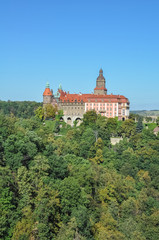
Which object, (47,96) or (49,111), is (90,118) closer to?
(49,111)

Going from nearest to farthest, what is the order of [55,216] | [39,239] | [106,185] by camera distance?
[39,239]
[55,216]
[106,185]

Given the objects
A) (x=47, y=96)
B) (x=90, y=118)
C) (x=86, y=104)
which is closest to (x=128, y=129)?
(x=90, y=118)

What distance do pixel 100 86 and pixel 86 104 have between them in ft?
36.9

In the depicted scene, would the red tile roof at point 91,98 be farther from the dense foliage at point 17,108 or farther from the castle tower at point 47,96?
the dense foliage at point 17,108

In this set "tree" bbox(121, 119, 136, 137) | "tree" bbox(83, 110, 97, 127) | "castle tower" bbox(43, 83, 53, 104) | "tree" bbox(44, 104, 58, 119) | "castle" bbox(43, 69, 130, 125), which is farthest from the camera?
"castle tower" bbox(43, 83, 53, 104)

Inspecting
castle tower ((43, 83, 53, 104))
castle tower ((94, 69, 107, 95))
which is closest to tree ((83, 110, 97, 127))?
castle tower ((94, 69, 107, 95))

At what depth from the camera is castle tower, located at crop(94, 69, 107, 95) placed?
9750 cm

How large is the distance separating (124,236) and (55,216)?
8040mm

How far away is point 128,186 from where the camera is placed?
48219 millimetres

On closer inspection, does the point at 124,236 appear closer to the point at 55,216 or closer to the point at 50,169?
the point at 55,216

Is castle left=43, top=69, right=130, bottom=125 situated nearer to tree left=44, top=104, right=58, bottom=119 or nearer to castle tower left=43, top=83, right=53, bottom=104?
castle tower left=43, top=83, right=53, bottom=104

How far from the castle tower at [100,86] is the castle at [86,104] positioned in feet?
3.72

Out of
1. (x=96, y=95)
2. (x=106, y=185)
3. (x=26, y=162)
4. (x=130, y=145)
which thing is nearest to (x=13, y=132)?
(x=26, y=162)

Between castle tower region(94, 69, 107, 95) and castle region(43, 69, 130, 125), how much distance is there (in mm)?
1133
